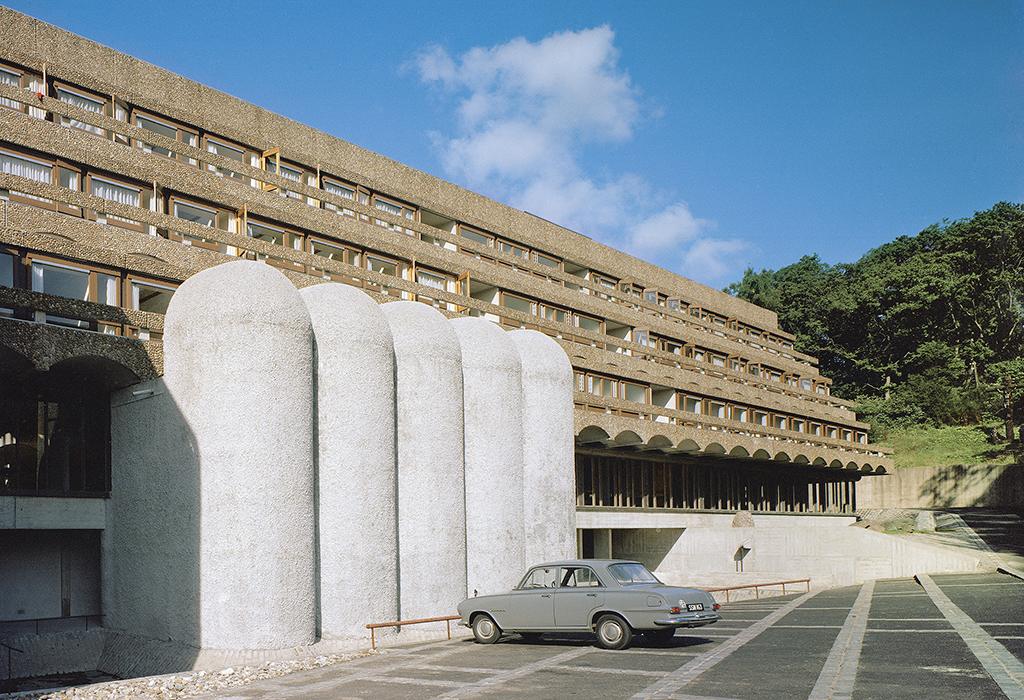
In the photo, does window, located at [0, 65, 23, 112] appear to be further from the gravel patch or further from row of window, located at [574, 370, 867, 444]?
row of window, located at [574, 370, 867, 444]

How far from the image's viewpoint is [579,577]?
63.9 feet

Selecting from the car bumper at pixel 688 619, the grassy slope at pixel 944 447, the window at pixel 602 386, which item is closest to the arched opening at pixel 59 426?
the car bumper at pixel 688 619

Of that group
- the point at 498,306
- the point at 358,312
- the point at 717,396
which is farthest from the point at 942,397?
the point at 358,312

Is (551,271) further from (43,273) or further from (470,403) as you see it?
(43,273)

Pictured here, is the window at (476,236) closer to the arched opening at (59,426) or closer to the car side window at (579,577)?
the arched opening at (59,426)

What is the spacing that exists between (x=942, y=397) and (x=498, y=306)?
167 feet

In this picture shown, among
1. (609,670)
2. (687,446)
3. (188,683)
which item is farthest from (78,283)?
(687,446)

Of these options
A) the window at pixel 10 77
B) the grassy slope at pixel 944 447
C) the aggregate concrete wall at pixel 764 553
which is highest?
the window at pixel 10 77

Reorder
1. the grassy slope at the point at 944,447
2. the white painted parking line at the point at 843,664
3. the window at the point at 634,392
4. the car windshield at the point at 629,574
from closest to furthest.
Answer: the white painted parking line at the point at 843,664 < the car windshield at the point at 629,574 < the window at the point at 634,392 < the grassy slope at the point at 944,447

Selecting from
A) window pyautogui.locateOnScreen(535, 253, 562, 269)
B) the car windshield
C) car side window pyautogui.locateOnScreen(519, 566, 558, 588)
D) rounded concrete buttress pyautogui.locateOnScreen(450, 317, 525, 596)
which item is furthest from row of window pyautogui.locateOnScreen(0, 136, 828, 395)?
the car windshield

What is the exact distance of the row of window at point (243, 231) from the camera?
84.3 ft

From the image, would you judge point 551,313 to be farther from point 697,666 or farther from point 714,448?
point 697,666

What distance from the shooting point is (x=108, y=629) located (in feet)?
75.5

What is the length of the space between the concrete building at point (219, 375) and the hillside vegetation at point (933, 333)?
147 ft
